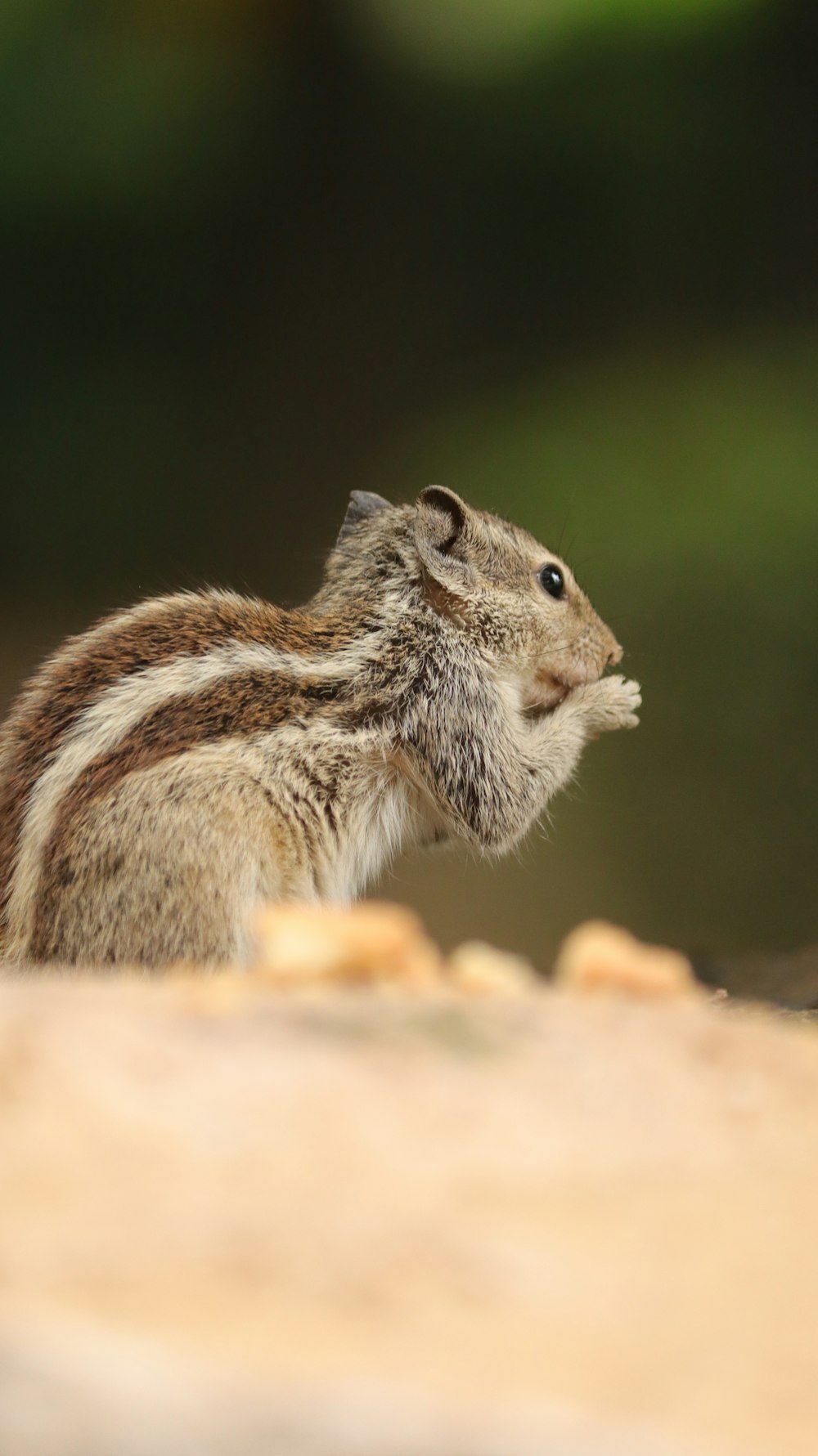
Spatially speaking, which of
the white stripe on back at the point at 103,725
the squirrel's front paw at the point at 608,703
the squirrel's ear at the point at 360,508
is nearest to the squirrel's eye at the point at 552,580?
the squirrel's front paw at the point at 608,703

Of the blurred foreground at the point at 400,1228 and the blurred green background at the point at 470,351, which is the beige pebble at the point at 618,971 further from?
the blurred green background at the point at 470,351

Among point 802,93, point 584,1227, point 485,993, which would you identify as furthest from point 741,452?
point 584,1227

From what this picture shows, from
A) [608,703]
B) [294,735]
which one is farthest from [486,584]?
[294,735]

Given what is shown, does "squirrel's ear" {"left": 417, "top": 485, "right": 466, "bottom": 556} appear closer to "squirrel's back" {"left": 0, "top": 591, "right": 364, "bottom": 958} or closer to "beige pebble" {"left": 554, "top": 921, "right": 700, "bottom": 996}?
"squirrel's back" {"left": 0, "top": 591, "right": 364, "bottom": 958}

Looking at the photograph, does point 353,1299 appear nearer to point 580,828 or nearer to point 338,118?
point 580,828

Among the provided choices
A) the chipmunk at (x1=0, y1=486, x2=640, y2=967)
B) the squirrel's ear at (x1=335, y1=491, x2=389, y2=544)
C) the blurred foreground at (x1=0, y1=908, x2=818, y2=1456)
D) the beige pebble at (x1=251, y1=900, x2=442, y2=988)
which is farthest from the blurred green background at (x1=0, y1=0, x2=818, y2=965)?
the blurred foreground at (x1=0, y1=908, x2=818, y2=1456)
